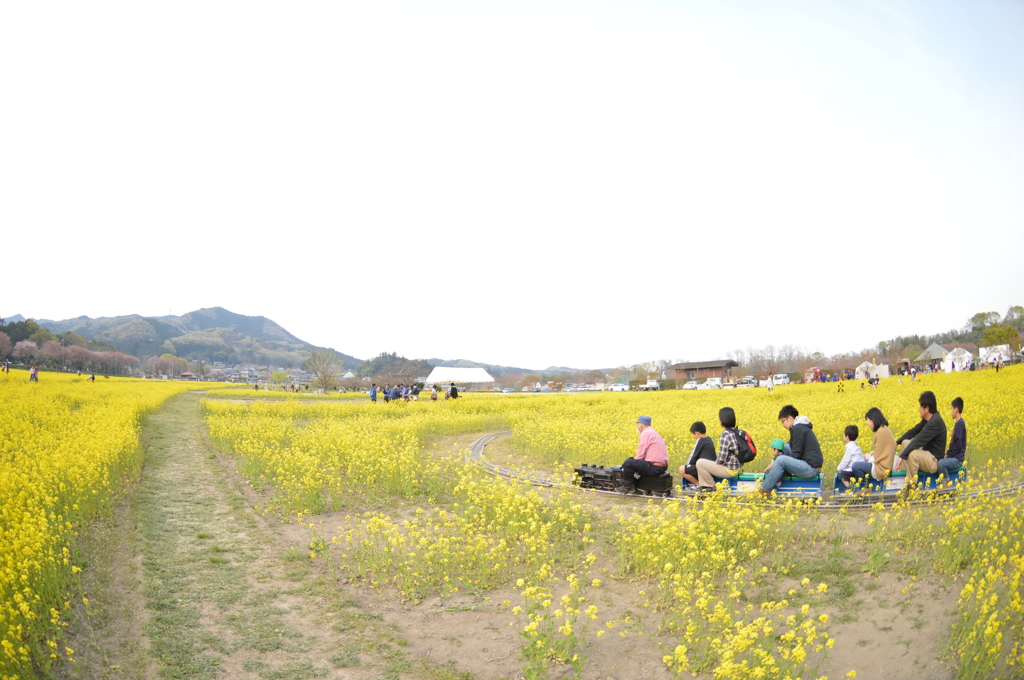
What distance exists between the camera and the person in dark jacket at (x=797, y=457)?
806cm

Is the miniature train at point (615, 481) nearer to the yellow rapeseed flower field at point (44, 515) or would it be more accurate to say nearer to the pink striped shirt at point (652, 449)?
the pink striped shirt at point (652, 449)

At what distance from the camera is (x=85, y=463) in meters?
8.44

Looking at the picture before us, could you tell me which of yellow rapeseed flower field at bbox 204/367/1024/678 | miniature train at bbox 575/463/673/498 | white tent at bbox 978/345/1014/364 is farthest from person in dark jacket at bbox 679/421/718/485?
white tent at bbox 978/345/1014/364

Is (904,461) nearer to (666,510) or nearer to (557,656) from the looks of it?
(666,510)

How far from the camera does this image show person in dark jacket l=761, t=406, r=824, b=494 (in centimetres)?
806

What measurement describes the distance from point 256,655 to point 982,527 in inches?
308

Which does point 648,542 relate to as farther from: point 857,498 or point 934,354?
point 934,354

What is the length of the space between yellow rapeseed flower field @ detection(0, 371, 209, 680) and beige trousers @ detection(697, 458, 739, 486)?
8.12 m

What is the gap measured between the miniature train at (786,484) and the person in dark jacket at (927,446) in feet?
0.51

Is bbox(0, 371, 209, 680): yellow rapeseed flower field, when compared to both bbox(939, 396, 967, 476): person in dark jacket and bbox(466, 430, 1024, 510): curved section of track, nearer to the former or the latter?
bbox(466, 430, 1024, 510): curved section of track

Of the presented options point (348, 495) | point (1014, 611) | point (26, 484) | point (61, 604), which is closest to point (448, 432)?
point (348, 495)

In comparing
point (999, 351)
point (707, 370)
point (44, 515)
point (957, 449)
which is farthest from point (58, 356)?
point (999, 351)

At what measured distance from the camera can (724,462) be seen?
884 centimetres

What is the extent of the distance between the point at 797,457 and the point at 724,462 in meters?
1.12
